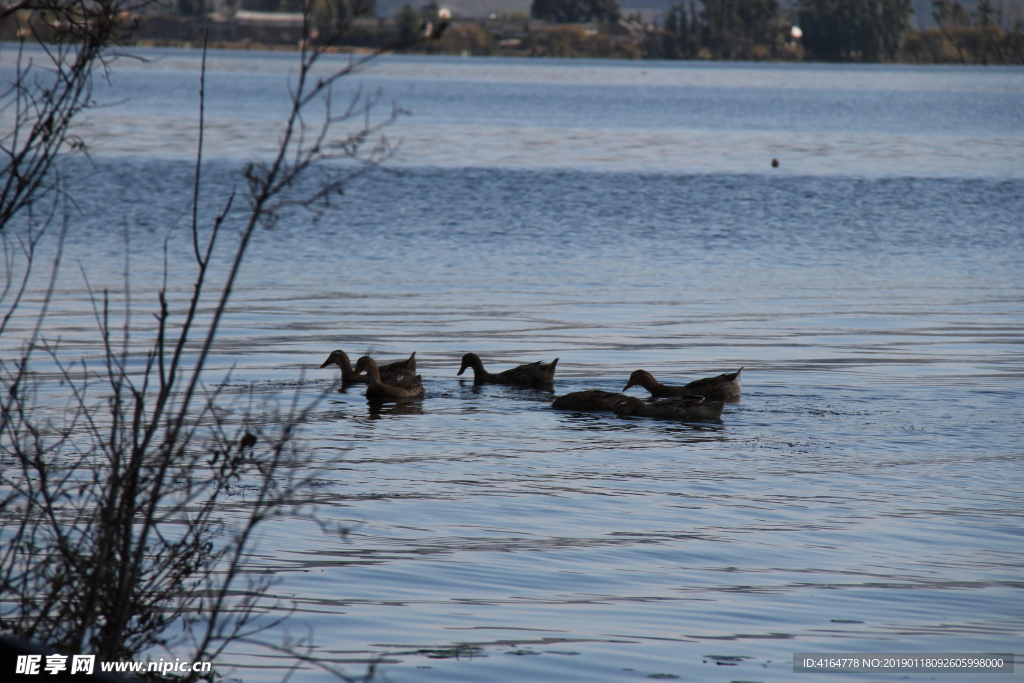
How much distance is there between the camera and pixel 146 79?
407 feet

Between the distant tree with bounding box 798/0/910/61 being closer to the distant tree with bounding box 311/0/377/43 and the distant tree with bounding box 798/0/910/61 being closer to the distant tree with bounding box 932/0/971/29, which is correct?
the distant tree with bounding box 932/0/971/29

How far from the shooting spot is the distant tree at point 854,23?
18300 cm

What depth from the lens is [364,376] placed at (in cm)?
1402

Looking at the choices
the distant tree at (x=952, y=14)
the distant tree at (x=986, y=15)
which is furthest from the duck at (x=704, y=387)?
the distant tree at (x=952, y=14)

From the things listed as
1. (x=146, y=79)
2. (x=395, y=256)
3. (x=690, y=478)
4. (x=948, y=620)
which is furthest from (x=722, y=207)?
(x=146, y=79)

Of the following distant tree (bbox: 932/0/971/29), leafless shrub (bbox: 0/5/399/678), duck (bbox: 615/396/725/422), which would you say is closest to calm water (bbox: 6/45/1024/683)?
duck (bbox: 615/396/725/422)

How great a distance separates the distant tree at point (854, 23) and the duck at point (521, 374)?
18035cm

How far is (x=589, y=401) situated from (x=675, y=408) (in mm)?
921

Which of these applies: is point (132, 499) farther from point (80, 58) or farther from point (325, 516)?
point (325, 516)

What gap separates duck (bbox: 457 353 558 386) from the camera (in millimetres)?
13547

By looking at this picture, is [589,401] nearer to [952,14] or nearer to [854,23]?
[952,14]

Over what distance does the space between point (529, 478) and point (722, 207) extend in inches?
980

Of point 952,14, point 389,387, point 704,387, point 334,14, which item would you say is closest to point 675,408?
point 704,387

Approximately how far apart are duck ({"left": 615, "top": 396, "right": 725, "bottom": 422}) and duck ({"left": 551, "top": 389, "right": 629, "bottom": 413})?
13cm
